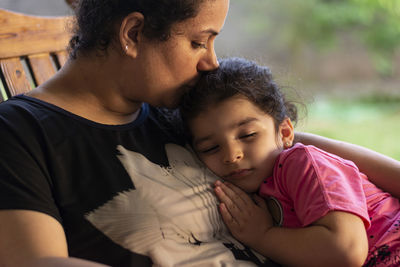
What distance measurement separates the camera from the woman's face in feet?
3.61

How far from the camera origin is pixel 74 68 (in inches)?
45.9

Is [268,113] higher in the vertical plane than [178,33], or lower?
lower

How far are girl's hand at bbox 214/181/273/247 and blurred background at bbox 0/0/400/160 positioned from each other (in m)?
2.68

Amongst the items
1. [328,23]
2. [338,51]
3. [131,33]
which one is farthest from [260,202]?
[338,51]

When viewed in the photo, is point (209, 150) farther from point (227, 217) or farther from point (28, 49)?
point (28, 49)

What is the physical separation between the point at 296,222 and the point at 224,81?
0.43 metres

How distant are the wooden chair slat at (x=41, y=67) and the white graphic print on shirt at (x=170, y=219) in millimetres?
628

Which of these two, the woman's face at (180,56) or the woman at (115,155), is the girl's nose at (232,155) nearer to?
the woman at (115,155)

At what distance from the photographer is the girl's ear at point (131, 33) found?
1095mm

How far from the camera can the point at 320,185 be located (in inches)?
39.9

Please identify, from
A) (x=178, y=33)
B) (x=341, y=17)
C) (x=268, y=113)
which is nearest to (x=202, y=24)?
(x=178, y=33)

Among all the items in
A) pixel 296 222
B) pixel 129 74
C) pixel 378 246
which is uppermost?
pixel 129 74

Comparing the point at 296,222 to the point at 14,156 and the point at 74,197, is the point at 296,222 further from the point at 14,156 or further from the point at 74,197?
the point at 14,156

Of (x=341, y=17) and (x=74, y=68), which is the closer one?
(x=74, y=68)
